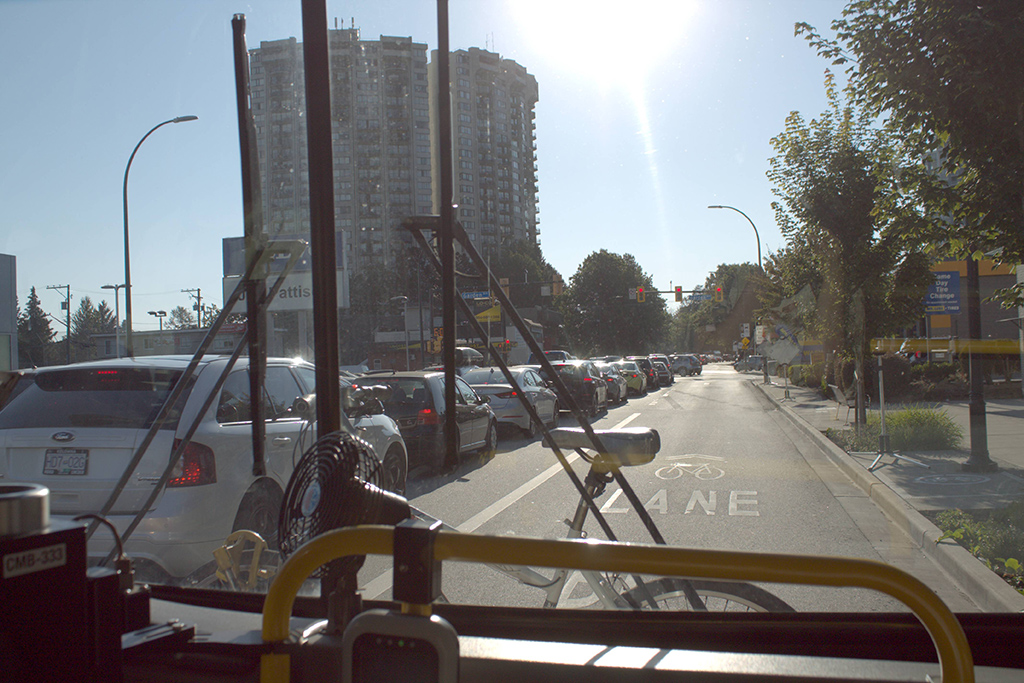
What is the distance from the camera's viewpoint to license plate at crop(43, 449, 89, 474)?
3.07m

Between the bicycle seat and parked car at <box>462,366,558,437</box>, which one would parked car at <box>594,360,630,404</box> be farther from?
the bicycle seat

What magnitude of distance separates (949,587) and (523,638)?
1.85 metres

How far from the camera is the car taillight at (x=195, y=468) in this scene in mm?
3277

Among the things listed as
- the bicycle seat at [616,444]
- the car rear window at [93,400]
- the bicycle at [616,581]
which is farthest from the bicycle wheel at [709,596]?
the car rear window at [93,400]

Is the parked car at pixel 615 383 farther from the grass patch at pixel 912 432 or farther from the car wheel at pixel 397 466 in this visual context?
the car wheel at pixel 397 466

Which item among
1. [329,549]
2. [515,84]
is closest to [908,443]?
[515,84]

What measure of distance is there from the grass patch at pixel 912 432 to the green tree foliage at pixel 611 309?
1546 millimetres

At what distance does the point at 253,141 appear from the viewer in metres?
2.47

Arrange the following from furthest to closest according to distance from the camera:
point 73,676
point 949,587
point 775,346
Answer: point 775,346
point 949,587
point 73,676

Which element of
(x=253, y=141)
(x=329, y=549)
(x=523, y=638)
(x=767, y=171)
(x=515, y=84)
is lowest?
(x=523, y=638)

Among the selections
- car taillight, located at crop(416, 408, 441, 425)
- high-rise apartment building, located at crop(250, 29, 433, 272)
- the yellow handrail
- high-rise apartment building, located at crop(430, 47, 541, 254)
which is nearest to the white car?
Answer: car taillight, located at crop(416, 408, 441, 425)

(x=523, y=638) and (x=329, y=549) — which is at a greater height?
(x=329, y=549)

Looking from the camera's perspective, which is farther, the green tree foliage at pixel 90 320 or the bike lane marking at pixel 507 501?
the bike lane marking at pixel 507 501

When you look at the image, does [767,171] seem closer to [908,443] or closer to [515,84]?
[515,84]
